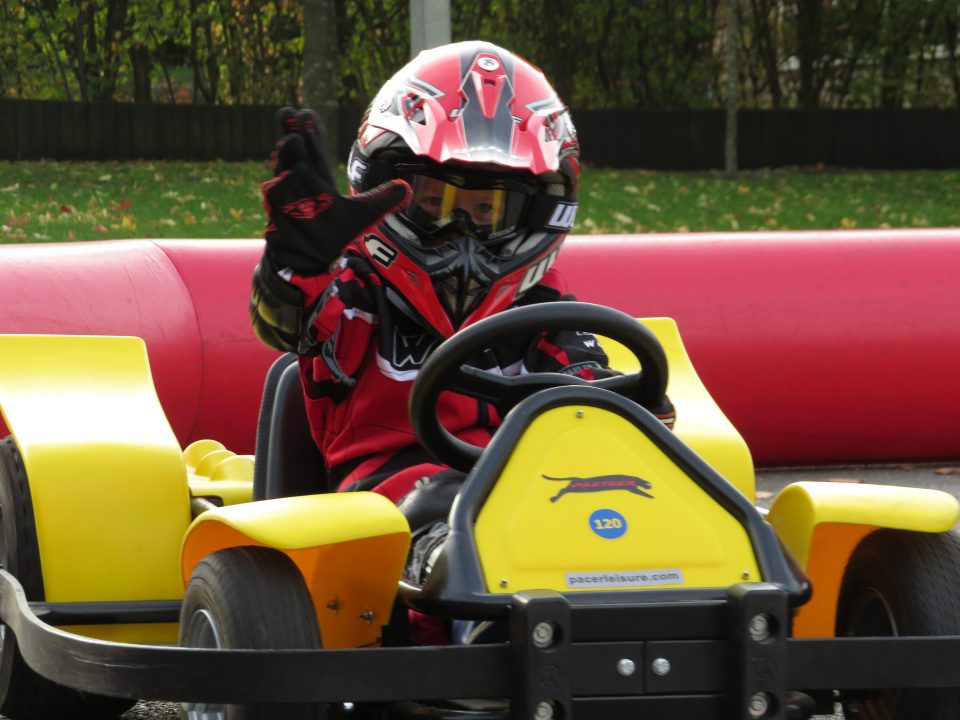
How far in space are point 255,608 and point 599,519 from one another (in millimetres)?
502

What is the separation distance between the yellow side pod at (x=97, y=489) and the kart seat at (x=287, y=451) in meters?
0.16

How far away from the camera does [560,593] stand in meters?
2.12

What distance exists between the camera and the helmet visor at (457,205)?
2.85m

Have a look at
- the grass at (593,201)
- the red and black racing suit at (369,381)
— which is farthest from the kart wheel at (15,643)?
the grass at (593,201)

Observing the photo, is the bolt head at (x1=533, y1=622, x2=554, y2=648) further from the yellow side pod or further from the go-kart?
the yellow side pod

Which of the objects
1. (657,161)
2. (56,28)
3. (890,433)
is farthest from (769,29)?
(890,433)

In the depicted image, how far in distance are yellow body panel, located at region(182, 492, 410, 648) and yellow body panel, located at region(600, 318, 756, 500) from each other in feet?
2.67

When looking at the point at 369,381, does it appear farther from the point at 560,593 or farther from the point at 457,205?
the point at 560,593

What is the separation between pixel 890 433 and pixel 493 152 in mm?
3089

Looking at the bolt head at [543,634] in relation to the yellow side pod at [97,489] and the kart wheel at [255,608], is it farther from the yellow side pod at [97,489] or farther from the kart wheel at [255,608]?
the yellow side pod at [97,489]

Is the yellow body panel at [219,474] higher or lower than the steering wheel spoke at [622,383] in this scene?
lower

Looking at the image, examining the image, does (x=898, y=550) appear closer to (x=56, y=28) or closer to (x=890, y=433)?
(x=890, y=433)

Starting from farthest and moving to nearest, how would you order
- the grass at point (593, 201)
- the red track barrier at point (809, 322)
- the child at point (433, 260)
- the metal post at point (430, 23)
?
the grass at point (593, 201)
the metal post at point (430, 23)
the red track barrier at point (809, 322)
the child at point (433, 260)

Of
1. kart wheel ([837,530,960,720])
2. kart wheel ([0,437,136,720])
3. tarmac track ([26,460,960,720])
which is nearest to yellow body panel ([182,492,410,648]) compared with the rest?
kart wheel ([0,437,136,720])
